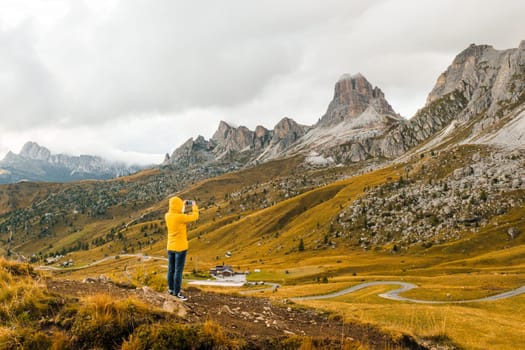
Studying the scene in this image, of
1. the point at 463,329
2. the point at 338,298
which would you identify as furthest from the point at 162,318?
the point at 338,298

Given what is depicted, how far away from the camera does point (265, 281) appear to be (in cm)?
9875

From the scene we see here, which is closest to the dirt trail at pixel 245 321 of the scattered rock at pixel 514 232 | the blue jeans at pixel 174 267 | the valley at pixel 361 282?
the valley at pixel 361 282

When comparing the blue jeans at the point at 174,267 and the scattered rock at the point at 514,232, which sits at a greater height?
the blue jeans at the point at 174,267

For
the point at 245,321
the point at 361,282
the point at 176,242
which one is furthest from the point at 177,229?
the point at 361,282

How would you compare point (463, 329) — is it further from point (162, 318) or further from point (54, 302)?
point (54, 302)

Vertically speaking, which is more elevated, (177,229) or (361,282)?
(177,229)

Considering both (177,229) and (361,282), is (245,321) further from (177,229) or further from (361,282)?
(361,282)

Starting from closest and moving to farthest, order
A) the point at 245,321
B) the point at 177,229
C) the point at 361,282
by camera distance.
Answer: the point at 245,321 < the point at 177,229 < the point at 361,282

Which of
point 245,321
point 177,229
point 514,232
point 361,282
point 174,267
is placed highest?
point 177,229

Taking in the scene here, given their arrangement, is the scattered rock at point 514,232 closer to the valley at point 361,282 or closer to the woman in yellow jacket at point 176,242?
the valley at point 361,282

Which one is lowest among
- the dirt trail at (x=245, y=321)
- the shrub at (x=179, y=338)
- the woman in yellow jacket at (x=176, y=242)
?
the dirt trail at (x=245, y=321)

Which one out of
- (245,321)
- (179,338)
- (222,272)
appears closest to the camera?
(179,338)

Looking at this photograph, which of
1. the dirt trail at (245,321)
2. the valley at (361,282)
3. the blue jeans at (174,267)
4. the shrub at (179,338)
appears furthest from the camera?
the blue jeans at (174,267)

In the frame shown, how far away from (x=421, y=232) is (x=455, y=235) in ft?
41.7
